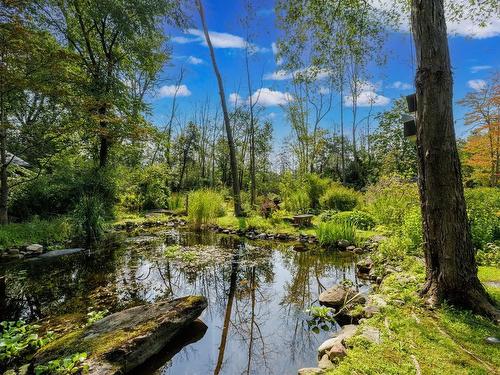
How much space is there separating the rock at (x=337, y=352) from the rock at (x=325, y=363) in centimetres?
4

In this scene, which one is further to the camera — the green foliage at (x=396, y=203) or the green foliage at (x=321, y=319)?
the green foliage at (x=396, y=203)

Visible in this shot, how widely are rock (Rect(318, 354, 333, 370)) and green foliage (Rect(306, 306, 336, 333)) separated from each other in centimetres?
78

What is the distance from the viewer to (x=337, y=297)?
3.69 meters

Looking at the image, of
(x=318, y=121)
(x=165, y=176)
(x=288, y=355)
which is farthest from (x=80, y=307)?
(x=318, y=121)

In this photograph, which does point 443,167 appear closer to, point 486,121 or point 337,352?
point 337,352

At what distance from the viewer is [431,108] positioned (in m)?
2.62

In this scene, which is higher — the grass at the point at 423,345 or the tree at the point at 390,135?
the tree at the point at 390,135

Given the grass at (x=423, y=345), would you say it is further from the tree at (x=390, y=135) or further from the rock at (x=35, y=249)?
the tree at (x=390, y=135)

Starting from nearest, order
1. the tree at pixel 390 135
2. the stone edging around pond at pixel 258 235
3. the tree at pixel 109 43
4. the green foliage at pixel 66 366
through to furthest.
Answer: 1. the green foliage at pixel 66 366
2. the stone edging around pond at pixel 258 235
3. the tree at pixel 109 43
4. the tree at pixel 390 135

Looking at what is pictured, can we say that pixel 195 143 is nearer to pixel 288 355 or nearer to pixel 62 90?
pixel 62 90

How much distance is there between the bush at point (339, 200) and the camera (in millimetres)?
10746

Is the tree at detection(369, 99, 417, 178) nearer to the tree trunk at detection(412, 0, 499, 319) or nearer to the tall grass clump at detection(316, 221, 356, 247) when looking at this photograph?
the tall grass clump at detection(316, 221, 356, 247)

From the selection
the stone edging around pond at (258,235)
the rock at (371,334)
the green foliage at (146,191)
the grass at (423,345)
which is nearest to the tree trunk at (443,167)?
the grass at (423,345)

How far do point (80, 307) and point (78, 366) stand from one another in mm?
1752
